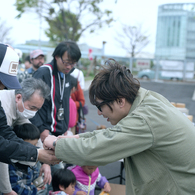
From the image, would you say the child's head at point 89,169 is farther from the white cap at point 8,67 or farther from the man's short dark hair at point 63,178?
the white cap at point 8,67

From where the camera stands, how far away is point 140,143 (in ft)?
4.44

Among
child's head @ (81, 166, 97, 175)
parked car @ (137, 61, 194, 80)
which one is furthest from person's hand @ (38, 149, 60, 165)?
parked car @ (137, 61, 194, 80)

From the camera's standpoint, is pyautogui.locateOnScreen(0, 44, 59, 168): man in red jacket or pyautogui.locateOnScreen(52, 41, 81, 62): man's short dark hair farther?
pyautogui.locateOnScreen(52, 41, 81, 62): man's short dark hair

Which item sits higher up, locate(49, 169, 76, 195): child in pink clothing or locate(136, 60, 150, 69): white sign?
locate(136, 60, 150, 69): white sign

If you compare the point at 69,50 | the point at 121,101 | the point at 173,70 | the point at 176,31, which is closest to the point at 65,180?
the point at 69,50

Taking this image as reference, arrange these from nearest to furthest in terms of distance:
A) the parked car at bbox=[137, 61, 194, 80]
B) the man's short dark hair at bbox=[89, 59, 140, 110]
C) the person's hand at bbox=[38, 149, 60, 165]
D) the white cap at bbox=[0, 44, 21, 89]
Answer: the man's short dark hair at bbox=[89, 59, 140, 110] < the white cap at bbox=[0, 44, 21, 89] < the person's hand at bbox=[38, 149, 60, 165] < the parked car at bbox=[137, 61, 194, 80]

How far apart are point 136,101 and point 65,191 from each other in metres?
1.96

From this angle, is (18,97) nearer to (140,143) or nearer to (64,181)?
(64,181)

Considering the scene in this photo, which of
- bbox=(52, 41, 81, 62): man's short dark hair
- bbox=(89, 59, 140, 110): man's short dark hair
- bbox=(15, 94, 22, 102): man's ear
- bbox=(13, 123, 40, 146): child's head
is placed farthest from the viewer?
bbox=(52, 41, 81, 62): man's short dark hair

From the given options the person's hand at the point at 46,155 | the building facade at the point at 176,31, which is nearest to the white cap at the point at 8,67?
the person's hand at the point at 46,155

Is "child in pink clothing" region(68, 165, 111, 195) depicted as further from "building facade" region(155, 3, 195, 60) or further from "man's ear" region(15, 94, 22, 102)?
"building facade" region(155, 3, 195, 60)

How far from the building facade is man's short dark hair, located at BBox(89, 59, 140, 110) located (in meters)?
52.6

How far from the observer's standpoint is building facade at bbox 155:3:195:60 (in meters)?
52.0

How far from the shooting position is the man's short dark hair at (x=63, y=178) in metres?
2.98
